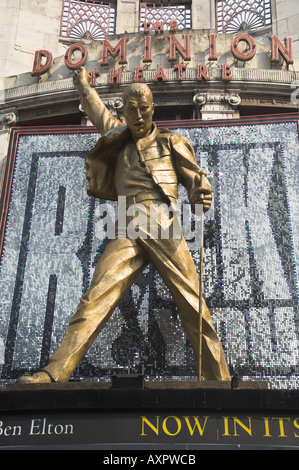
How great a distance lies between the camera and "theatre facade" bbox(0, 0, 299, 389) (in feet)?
33.0

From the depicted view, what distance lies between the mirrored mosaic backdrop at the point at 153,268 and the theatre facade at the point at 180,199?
0.06 feet

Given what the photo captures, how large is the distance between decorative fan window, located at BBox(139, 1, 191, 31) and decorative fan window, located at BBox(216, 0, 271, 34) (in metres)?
0.80

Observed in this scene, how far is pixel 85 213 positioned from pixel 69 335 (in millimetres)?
4665

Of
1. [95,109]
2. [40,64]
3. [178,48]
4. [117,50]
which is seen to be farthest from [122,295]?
[40,64]

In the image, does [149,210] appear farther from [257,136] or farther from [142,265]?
[257,136]

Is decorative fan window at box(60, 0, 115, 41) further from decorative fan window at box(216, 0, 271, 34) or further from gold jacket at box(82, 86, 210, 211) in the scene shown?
gold jacket at box(82, 86, 210, 211)

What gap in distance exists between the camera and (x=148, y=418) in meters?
6.00

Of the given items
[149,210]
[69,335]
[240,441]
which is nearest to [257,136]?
[149,210]

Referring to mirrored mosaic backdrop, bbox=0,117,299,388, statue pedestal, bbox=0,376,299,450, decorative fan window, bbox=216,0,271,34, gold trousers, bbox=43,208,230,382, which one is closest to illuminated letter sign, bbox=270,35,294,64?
mirrored mosaic backdrop, bbox=0,117,299,388

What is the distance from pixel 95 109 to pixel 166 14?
8.03 meters

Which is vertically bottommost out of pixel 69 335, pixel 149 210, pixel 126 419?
pixel 126 419

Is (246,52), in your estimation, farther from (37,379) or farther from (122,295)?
(37,379)
